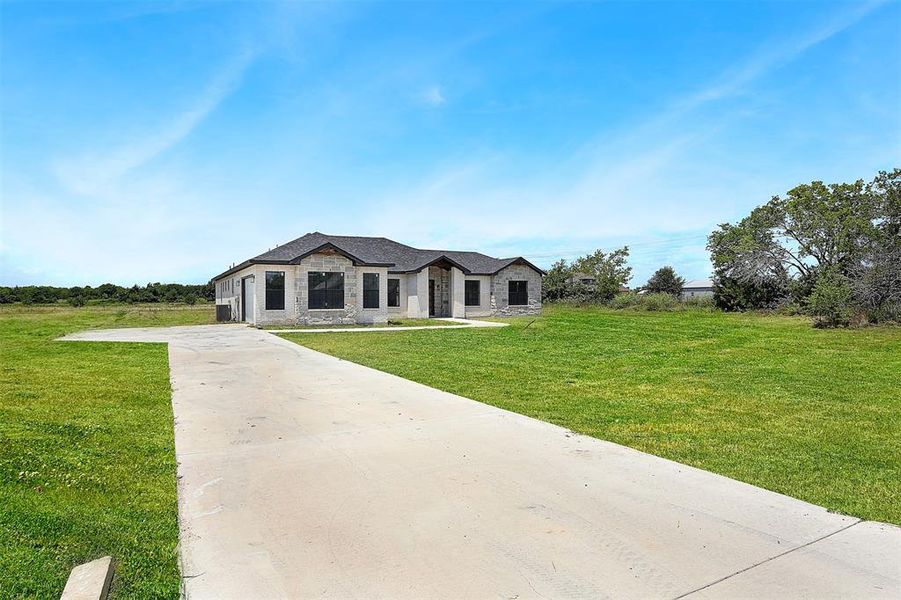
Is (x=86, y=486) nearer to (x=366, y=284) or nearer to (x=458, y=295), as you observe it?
(x=366, y=284)

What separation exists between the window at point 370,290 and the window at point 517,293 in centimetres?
892

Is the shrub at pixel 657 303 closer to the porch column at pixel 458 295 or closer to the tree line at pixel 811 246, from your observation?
the tree line at pixel 811 246

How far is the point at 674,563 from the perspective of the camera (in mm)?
2936

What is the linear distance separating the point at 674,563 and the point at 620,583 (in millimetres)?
433

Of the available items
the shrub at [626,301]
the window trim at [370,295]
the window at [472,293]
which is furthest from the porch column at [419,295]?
the shrub at [626,301]

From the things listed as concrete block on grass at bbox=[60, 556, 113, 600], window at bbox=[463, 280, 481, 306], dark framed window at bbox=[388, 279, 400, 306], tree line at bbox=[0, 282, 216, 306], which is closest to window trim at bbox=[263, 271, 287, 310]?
dark framed window at bbox=[388, 279, 400, 306]

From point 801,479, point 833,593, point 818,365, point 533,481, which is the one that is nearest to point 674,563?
point 833,593

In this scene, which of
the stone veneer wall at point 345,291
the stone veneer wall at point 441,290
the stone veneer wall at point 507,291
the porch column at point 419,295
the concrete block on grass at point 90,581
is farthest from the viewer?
the stone veneer wall at point 507,291

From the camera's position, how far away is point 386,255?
99.2 feet

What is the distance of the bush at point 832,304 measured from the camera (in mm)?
18859

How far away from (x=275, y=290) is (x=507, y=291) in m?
13.7

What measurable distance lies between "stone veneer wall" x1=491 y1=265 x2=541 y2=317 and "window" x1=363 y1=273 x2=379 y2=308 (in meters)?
7.95

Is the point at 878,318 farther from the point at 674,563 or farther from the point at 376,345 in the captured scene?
the point at 674,563

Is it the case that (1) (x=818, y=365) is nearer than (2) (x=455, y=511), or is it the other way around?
(2) (x=455, y=511)
